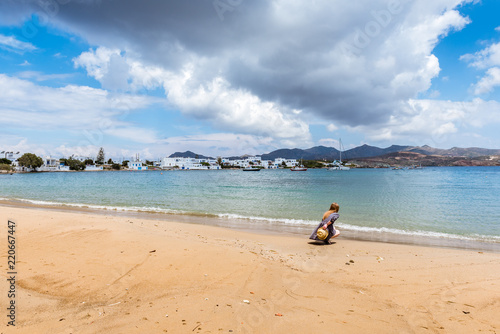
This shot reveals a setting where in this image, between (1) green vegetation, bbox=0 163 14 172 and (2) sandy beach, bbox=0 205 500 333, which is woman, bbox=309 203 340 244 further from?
(1) green vegetation, bbox=0 163 14 172

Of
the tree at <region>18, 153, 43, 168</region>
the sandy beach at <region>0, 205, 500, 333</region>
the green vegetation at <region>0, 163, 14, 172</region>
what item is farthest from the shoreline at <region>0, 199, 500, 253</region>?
the tree at <region>18, 153, 43, 168</region>

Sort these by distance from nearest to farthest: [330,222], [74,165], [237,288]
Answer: [237,288], [330,222], [74,165]

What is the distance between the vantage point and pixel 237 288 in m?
5.43

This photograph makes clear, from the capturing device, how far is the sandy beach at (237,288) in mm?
4102

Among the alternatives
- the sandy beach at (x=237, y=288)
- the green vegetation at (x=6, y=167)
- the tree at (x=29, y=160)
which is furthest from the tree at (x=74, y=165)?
the sandy beach at (x=237, y=288)

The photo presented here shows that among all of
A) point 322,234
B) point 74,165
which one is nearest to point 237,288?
point 322,234

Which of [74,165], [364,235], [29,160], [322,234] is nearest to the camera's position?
[322,234]

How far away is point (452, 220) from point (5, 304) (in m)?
20.7

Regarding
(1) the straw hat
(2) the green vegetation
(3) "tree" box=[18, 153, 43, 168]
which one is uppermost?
(3) "tree" box=[18, 153, 43, 168]

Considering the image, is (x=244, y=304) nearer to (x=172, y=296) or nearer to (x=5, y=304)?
(x=172, y=296)

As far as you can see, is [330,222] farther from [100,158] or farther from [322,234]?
[100,158]

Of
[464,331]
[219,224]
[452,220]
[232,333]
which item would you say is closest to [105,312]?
[232,333]

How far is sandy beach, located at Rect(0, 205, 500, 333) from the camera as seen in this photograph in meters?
4.10

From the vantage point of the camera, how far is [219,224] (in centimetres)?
1493
